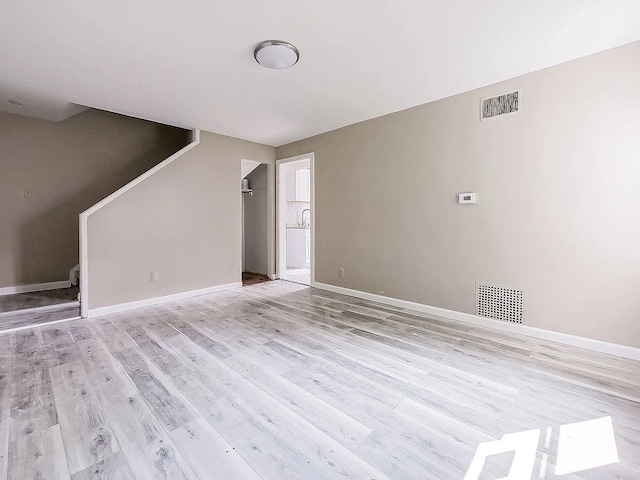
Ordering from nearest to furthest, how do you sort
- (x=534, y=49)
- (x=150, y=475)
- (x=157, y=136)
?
1. (x=150, y=475)
2. (x=534, y=49)
3. (x=157, y=136)

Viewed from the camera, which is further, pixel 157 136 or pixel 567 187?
pixel 157 136

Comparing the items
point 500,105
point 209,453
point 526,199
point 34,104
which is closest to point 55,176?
point 34,104

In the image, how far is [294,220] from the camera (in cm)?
763

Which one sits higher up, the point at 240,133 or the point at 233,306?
the point at 240,133

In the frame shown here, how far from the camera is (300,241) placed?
6969mm

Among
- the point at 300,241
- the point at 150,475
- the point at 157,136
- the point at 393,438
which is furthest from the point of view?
the point at 300,241

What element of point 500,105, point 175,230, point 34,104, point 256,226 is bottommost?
point 175,230

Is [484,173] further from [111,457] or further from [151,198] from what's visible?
[151,198]

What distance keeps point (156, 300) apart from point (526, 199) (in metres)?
4.58

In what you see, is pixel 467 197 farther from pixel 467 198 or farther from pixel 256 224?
pixel 256 224

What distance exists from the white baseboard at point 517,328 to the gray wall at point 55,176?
→ 476 cm

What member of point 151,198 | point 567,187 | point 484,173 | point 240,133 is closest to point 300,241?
point 240,133

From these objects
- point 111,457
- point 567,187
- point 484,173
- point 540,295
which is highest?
point 484,173

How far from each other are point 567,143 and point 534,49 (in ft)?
2.79
